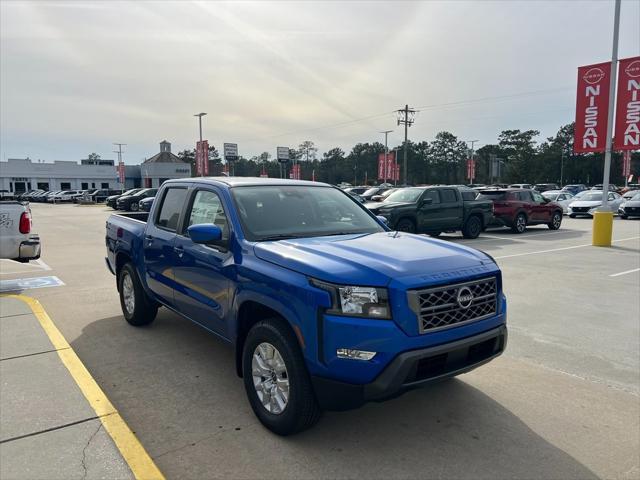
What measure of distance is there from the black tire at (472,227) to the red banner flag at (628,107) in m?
4.57

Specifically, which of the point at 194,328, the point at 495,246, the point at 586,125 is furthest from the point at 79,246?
the point at 586,125

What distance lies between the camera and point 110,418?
3477 millimetres

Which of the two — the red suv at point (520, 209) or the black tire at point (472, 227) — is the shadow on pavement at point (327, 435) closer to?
the black tire at point (472, 227)

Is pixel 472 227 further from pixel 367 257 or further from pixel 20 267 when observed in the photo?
pixel 367 257

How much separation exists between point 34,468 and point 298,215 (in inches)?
101

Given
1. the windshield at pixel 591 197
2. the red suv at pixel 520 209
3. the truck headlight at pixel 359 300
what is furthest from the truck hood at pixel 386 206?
the windshield at pixel 591 197

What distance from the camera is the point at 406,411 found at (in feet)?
12.1

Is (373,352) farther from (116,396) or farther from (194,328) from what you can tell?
(194,328)

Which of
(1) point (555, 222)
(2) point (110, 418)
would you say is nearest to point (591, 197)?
(1) point (555, 222)

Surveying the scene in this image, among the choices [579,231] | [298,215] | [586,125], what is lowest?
[579,231]

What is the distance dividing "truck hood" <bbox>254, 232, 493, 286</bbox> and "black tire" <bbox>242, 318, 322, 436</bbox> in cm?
45

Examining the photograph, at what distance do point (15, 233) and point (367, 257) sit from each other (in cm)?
742

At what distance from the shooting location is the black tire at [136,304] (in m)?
5.55

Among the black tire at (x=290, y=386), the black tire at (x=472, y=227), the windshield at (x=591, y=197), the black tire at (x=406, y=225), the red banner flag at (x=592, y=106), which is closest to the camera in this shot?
the black tire at (x=290, y=386)
